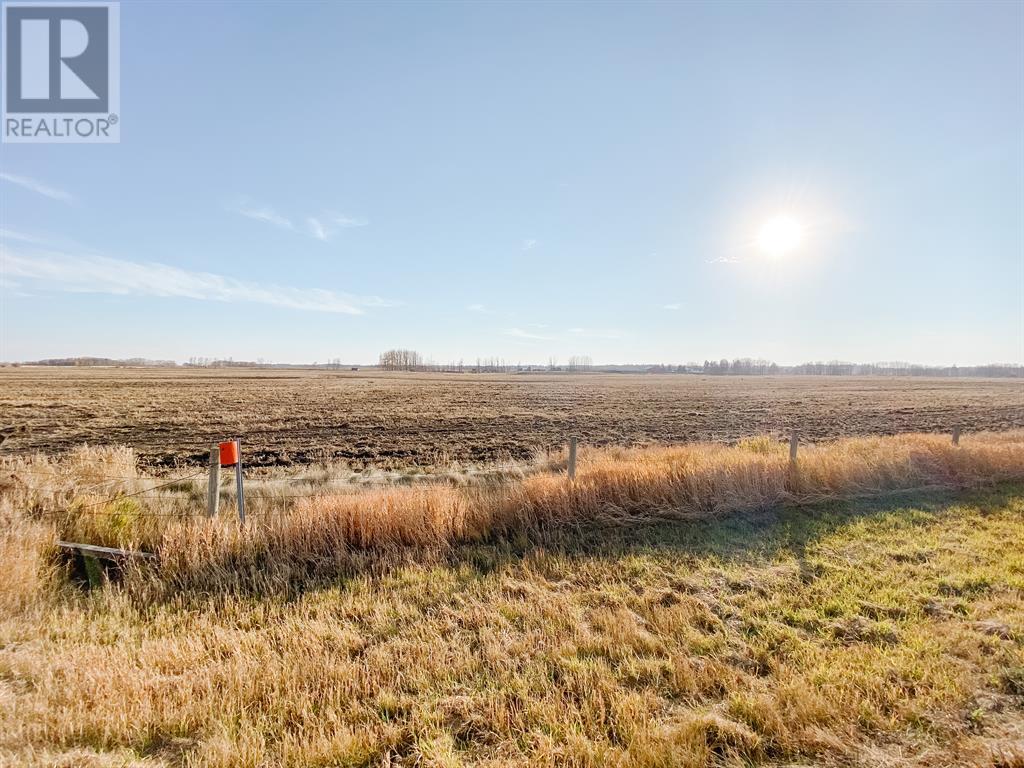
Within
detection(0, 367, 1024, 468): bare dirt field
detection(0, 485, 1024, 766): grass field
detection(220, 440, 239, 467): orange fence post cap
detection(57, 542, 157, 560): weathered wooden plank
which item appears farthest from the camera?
detection(0, 367, 1024, 468): bare dirt field

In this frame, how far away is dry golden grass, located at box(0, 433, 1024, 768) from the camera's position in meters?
3.11

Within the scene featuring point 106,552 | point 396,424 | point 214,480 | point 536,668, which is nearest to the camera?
point 536,668

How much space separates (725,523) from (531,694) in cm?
601

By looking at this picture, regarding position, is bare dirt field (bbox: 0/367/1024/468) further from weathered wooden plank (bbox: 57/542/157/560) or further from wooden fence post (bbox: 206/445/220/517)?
weathered wooden plank (bbox: 57/542/157/560)

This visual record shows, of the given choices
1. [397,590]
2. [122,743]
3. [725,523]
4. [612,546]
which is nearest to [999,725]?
[612,546]

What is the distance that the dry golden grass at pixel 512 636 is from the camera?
311cm

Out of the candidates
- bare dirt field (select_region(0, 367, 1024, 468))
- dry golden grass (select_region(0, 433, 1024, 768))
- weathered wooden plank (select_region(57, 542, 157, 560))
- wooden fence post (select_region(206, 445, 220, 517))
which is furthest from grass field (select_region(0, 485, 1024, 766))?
bare dirt field (select_region(0, 367, 1024, 468))

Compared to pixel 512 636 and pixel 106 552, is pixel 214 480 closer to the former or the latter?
pixel 106 552

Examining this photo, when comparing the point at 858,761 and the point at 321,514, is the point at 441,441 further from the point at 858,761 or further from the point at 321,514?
the point at 858,761

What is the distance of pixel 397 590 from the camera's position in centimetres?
537

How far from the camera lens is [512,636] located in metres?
4.44

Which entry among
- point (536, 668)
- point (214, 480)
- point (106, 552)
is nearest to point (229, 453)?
point (214, 480)

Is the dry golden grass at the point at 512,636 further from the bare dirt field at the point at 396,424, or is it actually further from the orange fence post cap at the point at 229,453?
the bare dirt field at the point at 396,424

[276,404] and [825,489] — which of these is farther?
[276,404]
